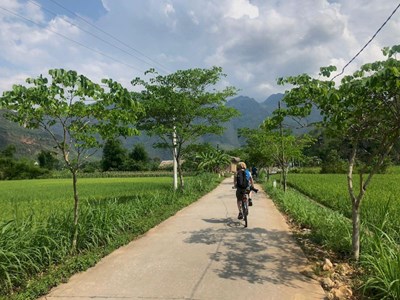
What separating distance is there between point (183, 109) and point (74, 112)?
9.39 metres

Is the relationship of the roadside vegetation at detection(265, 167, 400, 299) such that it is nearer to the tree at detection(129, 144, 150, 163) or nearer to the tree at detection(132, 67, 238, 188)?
the tree at detection(132, 67, 238, 188)

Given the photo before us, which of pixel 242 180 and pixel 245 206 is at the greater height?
pixel 242 180

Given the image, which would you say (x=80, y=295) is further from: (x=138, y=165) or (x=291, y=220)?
(x=138, y=165)

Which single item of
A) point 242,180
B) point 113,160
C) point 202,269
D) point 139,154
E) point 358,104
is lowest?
point 202,269

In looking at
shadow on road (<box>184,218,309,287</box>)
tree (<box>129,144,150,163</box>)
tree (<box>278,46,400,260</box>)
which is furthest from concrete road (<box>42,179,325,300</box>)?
tree (<box>129,144,150,163</box>)

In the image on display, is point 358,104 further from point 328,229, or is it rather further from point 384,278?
point 328,229

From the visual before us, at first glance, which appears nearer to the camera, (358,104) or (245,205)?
(358,104)

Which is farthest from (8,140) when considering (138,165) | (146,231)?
(146,231)

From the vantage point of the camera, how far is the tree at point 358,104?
15.0 feet

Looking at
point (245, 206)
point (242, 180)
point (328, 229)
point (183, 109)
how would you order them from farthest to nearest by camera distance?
point (183, 109) < point (242, 180) < point (245, 206) < point (328, 229)

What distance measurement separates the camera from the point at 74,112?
6359mm

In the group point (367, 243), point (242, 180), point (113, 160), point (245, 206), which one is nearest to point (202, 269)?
point (367, 243)

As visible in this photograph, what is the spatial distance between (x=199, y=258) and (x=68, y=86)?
13.2ft

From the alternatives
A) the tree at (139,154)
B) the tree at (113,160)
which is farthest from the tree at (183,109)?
the tree at (139,154)
